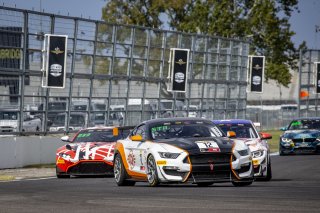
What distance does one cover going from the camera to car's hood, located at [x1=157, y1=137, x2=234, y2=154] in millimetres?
17484

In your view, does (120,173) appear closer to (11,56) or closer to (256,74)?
(11,56)

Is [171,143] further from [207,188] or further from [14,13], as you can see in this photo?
[14,13]

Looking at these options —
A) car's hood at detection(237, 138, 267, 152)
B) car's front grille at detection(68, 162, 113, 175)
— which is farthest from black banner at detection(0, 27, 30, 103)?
car's hood at detection(237, 138, 267, 152)

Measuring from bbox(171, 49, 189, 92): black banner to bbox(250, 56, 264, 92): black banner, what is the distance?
7.29 metres

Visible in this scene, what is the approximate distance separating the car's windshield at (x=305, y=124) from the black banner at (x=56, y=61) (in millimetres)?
8990

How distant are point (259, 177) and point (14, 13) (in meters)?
10.5

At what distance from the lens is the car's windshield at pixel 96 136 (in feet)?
81.2

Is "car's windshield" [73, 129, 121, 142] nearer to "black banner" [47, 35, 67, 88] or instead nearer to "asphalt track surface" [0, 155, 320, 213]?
"asphalt track surface" [0, 155, 320, 213]

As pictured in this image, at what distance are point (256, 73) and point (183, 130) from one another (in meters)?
26.2

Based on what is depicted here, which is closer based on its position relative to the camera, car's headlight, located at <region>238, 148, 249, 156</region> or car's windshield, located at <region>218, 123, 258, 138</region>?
car's headlight, located at <region>238, 148, 249, 156</region>

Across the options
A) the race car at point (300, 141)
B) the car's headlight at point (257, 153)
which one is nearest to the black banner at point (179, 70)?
the race car at point (300, 141)

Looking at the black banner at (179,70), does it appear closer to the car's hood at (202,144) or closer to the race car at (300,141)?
the race car at (300,141)

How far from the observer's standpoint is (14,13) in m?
28.5

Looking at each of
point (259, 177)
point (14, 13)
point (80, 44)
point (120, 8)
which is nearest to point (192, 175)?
point (259, 177)
